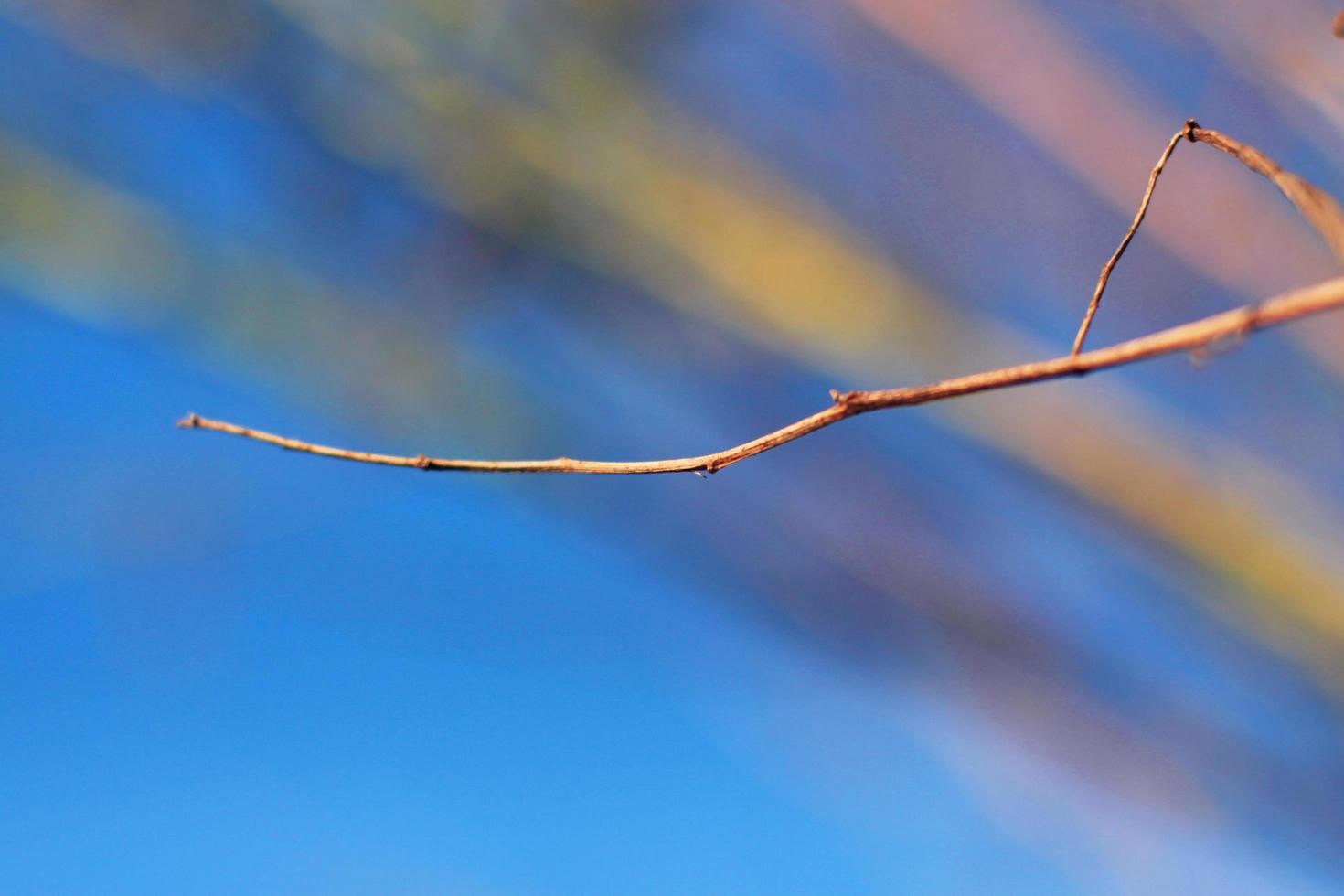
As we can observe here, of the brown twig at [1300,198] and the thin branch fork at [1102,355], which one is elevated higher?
the brown twig at [1300,198]

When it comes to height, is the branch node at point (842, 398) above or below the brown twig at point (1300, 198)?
below

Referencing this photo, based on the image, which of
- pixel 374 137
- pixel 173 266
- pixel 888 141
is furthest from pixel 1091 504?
pixel 173 266

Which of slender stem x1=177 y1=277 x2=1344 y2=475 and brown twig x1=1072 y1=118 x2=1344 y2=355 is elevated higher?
brown twig x1=1072 y1=118 x2=1344 y2=355

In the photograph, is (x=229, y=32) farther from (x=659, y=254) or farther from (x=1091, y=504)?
(x=1091, y=504)

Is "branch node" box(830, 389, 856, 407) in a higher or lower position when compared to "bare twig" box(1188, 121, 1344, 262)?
lower

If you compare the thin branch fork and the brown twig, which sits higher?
the brown twig
